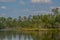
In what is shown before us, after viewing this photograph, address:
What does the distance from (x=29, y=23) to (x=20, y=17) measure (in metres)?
10.4

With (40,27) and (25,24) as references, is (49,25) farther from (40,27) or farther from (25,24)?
(25,24)

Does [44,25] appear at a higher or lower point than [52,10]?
lower

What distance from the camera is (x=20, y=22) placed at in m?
95.3

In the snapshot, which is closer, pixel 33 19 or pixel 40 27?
pixel 40 27

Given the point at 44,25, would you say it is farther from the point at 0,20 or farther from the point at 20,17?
the point at 0,20

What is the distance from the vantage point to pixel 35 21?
276 ft

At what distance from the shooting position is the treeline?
246 feet

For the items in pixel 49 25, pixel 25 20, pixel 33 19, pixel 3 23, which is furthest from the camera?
pixel 3 23

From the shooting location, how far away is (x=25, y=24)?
8975cm

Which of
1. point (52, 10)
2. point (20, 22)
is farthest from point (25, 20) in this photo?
point (52, 10)

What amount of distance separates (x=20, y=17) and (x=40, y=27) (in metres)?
21.1

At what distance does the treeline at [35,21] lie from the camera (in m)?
74.9

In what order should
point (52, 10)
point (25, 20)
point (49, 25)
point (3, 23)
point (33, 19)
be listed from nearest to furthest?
point (49, 25)
point (52, 10)
point (33, 19)
point (25, 20)
point (3, 23)

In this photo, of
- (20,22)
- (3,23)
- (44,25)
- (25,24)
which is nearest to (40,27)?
(44,25)
